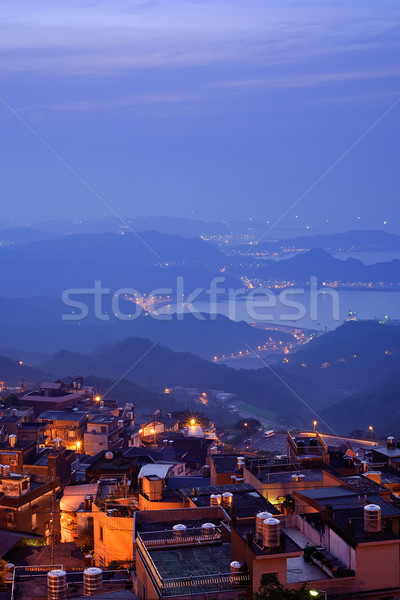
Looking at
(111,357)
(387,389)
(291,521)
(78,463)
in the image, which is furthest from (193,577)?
(111,357)

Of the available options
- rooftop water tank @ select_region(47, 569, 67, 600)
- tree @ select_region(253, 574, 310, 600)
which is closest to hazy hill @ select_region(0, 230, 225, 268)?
rooftop water tank @ select_region(47, 569, 67, 600)

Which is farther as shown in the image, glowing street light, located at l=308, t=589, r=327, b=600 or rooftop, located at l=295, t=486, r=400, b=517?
rooftop, located at l=295, t=486, r=400, b=517

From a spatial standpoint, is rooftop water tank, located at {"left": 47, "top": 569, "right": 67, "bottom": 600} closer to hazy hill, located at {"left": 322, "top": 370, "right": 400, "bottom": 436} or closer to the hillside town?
the hillside town

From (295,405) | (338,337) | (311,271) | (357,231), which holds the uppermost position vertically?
(357,231)

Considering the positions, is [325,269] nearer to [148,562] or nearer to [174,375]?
[174,375]

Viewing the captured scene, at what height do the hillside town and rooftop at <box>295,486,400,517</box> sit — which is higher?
rooftop at <box>295,486,400,517</box>

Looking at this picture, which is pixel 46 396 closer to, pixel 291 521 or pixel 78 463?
pixel 78 463
